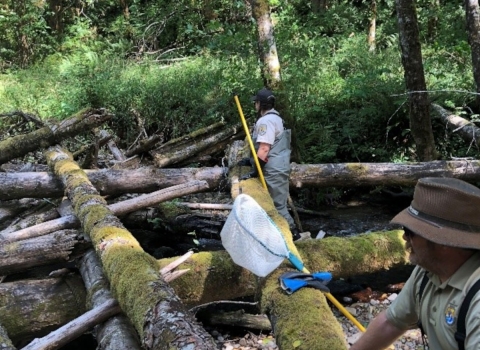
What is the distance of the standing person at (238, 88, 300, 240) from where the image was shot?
5.48 metres

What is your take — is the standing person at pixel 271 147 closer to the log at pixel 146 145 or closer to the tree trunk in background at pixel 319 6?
the log at pixel 146 145

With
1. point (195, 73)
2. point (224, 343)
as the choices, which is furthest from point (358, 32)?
point (224, 343)

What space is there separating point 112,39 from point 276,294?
50.2ft

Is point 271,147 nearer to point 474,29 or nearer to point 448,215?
point 448,215

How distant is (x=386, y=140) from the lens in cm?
867

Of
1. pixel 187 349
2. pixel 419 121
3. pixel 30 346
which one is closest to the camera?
pixel 187 349

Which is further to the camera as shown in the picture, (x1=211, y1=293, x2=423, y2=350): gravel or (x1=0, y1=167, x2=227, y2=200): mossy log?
(x1=0, y1=167, x2=227, y2=200): mossy log

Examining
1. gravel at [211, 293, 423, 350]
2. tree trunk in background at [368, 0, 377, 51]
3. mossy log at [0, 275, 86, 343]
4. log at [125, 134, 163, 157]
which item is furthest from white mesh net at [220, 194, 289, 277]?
tree trunk in background at [368, 0, 377, 51]

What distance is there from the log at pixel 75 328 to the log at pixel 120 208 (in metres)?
1.89

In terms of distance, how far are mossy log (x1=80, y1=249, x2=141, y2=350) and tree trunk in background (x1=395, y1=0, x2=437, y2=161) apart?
18.4 feet

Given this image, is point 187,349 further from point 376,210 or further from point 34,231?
point 376,210

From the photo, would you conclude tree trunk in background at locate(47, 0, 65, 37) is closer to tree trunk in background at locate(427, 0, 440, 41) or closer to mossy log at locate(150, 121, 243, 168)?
mossy log at locate(150, 121, 243, 168)

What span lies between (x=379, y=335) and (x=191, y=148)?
18.6 feet

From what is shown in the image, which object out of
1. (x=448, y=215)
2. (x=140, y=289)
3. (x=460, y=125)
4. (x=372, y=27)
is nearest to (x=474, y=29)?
(x=460, y=125)
